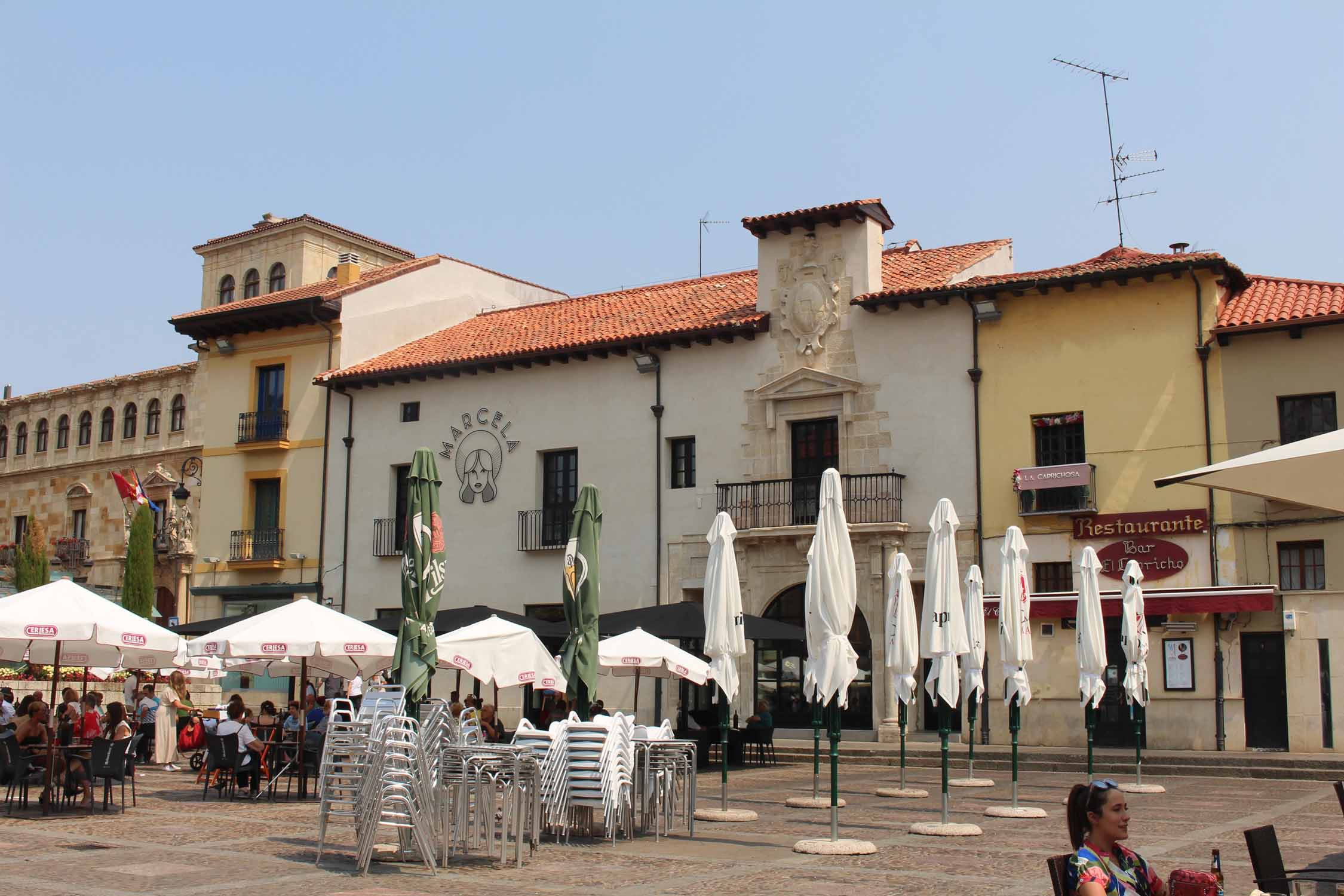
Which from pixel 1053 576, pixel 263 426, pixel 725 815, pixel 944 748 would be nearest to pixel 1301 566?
pixel 1053 576

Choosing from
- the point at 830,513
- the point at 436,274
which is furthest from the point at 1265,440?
the point at 436,274

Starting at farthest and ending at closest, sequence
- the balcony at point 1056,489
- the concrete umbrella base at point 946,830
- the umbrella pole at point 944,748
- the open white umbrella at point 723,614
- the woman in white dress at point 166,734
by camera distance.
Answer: the balcony at point 1056,489, the woman in white dress at point 166,734, the open white umbrella at point 723,614, the umbrella pole at point 944,748, the concrete umbrella base at point 946,830

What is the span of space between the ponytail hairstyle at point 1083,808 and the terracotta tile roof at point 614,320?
70.4 ft

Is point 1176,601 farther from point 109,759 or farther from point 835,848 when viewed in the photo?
point 109,759

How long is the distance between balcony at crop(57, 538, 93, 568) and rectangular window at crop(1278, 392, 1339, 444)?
3391 cm

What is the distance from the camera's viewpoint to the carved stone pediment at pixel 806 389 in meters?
26.6

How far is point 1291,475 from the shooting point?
753 centimetres

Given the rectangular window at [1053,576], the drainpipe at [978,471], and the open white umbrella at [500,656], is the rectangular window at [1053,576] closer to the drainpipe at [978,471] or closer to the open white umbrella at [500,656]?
the drainpipe at [978,471]

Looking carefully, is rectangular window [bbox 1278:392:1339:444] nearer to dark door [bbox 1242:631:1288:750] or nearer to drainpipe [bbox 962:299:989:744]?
dark door [bbox 1242:631:1288:750]

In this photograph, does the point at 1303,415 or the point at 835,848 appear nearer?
the point at 835,848

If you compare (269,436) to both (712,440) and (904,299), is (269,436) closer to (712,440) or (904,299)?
(712,440)

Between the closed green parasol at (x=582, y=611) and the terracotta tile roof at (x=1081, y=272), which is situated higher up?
the terracotta tile roof at (x=1081, y=272)

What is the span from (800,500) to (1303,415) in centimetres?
902

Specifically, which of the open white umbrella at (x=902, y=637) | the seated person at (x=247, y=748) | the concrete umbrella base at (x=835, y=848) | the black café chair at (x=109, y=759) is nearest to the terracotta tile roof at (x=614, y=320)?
the open white umbrella at (x=902, y=637)
